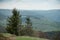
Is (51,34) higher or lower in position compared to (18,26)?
lower

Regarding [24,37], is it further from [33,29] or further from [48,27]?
[48,27]

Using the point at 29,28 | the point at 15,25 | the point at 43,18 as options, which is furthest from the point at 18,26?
the point at 43,18

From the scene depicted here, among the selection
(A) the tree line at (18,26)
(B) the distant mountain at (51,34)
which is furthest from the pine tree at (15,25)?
(B) the distant mountain at (51,34)

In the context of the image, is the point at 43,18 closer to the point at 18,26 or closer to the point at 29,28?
the point at 29,28

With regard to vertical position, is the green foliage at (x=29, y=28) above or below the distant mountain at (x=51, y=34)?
above

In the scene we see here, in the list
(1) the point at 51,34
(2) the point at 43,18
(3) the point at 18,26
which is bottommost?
(1) the point at 51,34

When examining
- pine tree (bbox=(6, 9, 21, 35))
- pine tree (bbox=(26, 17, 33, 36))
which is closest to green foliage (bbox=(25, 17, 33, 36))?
pine tree (bbox=(26, 17, 33, 36))

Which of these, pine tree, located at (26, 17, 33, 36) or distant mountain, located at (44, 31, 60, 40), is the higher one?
pine tree, located at (26, 17, 33, 36)

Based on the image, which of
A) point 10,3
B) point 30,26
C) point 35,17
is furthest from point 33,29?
point 10,3

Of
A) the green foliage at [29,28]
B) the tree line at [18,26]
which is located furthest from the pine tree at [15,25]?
the green foliage at [29,28]

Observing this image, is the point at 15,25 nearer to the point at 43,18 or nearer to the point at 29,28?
the point at 29,28

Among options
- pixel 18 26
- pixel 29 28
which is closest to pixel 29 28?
pixel 29 28

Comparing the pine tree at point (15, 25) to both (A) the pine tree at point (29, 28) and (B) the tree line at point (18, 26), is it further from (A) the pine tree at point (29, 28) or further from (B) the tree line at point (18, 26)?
(A) the pine tree at point (29, 28)

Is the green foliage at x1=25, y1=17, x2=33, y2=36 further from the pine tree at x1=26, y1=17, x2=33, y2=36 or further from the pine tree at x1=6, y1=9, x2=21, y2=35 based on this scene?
the pine tree at x1=6, y1=9, x2=21, y2=35
